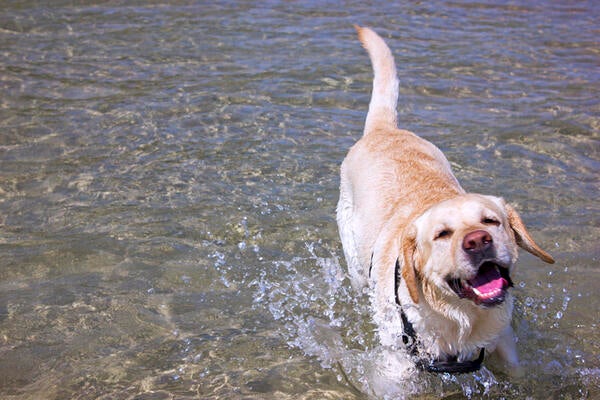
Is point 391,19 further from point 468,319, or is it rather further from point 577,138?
point 468,319

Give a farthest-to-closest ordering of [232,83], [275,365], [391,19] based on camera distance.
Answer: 1. [391,19]
2. [232,83]
3. [275,365]

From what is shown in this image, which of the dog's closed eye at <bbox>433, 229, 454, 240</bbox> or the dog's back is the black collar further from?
the dog's back

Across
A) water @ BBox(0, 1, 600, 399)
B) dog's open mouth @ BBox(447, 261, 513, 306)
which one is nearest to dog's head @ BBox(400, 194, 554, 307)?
dog's open mouth @ BBox(447, 261, 513, 306)

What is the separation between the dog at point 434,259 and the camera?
283cm

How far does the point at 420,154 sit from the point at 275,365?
1.57 metres

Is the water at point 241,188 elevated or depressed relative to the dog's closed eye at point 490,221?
depressed

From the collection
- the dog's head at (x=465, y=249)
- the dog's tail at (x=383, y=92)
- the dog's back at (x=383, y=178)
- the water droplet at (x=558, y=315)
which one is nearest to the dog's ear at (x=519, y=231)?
the dog's head at (x=465, y=249)

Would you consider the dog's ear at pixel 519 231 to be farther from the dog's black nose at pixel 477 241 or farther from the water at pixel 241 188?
the water at pixel 241 188

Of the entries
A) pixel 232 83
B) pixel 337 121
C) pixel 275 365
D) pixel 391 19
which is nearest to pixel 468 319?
pixel 275 365

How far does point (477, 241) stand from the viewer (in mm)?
2721

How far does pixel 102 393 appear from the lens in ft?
10.6

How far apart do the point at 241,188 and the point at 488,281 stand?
2.69 meters

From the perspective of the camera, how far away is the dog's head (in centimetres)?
277

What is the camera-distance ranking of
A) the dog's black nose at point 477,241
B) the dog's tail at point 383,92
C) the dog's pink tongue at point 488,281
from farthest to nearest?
the dog's tail at point 383,92 → the dog's pink tongue at point 488,281 → the dog's black nose at point 477,241
